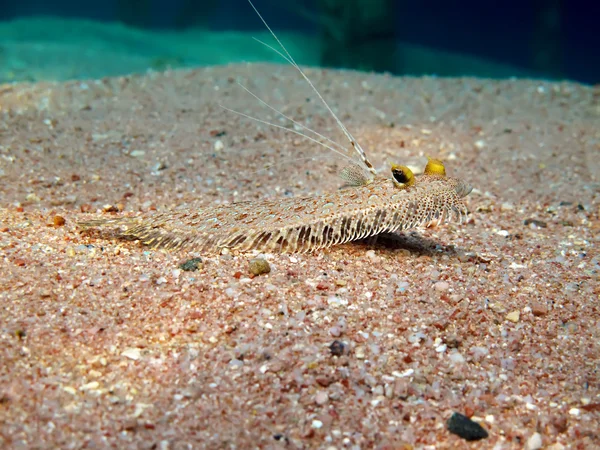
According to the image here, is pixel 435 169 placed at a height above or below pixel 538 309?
above

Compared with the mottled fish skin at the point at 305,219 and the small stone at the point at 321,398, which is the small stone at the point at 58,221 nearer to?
the mottled fish skin at the point at 305,219

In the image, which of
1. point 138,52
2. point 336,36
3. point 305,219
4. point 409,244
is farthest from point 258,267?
point 138,52

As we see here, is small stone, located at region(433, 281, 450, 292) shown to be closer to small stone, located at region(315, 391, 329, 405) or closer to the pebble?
small stone, located at region(315, 391, 329, 405)

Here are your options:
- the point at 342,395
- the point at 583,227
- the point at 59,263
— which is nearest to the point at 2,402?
the point at 59,263

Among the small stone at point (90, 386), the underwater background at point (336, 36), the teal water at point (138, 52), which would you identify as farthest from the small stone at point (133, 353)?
the underwater background at point (336, 36)

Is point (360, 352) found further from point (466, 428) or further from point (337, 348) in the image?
Answer: point (466, 428)
